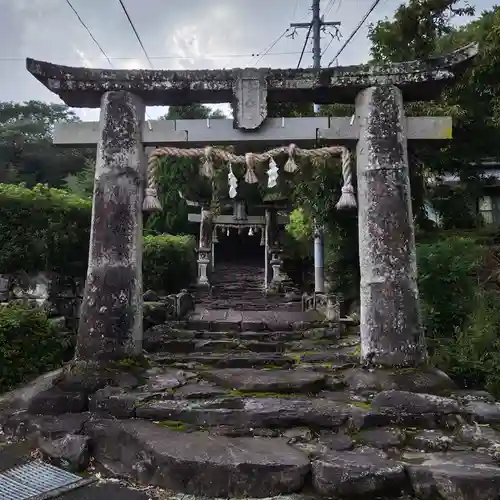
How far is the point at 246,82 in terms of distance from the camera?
6.59 meters

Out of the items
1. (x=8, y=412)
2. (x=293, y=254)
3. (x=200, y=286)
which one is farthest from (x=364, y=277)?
(x=293, y=254)

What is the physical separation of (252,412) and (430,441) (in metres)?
1.78

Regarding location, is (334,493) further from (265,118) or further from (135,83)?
(135,83)

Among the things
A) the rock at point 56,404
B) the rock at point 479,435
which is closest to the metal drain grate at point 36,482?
the rock at point 56,404

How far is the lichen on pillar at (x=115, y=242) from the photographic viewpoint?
6.23 meters

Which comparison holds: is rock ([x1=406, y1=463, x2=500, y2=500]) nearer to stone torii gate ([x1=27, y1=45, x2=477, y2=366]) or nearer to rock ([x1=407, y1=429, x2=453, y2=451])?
rock ([x1=407, y1=429, x2=453, y2=451])

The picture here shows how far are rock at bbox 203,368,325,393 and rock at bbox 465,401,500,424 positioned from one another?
1720mm

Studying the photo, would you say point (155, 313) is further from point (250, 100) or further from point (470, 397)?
point (470, 397)

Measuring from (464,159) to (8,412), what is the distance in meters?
13.6

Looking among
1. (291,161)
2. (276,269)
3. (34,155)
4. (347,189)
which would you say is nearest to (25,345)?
(291,161)

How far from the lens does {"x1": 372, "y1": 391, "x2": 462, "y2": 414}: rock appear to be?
16.4 feet

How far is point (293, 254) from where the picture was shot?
23406 mm

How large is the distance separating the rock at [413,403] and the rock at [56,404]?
3.38 meters

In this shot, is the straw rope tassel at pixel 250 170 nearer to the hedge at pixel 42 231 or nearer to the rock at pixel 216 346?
the rock at pixel 216 346
